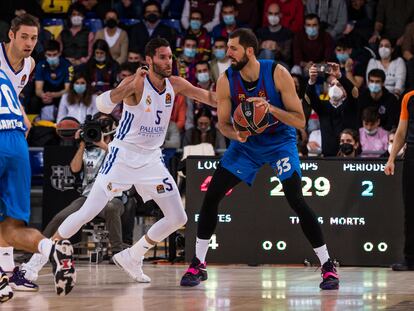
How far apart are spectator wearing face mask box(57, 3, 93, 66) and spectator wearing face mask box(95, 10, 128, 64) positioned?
0.23 metres

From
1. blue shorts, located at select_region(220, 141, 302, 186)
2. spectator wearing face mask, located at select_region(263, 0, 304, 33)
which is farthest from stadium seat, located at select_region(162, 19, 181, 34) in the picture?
blue shorts, located at select_region(220, 141, 302, 186)

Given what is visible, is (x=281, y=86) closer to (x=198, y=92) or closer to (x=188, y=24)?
(x=198, y=92)

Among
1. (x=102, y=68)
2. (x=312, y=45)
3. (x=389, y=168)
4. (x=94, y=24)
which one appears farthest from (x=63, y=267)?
(x=94, y=24)

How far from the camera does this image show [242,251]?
12.4 metres

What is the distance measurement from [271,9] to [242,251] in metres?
6.31

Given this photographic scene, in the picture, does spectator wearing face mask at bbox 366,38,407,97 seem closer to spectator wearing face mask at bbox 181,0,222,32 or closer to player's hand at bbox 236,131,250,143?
spectator wearing face mask at bbox 181,0,222,32

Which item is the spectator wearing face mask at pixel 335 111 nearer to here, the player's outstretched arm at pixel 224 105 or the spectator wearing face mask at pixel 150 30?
the player's outstretched arm at pixel 224 105

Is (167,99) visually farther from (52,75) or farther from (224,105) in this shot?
(52,75)

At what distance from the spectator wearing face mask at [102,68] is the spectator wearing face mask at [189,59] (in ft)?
3.61

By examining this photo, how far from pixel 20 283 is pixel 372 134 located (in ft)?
21.6

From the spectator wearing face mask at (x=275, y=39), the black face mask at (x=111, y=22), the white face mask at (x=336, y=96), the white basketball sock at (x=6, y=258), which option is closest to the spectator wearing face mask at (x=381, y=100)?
the white face mask at (x=336, y=96)

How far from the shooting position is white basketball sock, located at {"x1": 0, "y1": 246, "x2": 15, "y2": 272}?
8836mm

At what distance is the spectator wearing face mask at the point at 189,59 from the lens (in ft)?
55.4

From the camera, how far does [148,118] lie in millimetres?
9875
